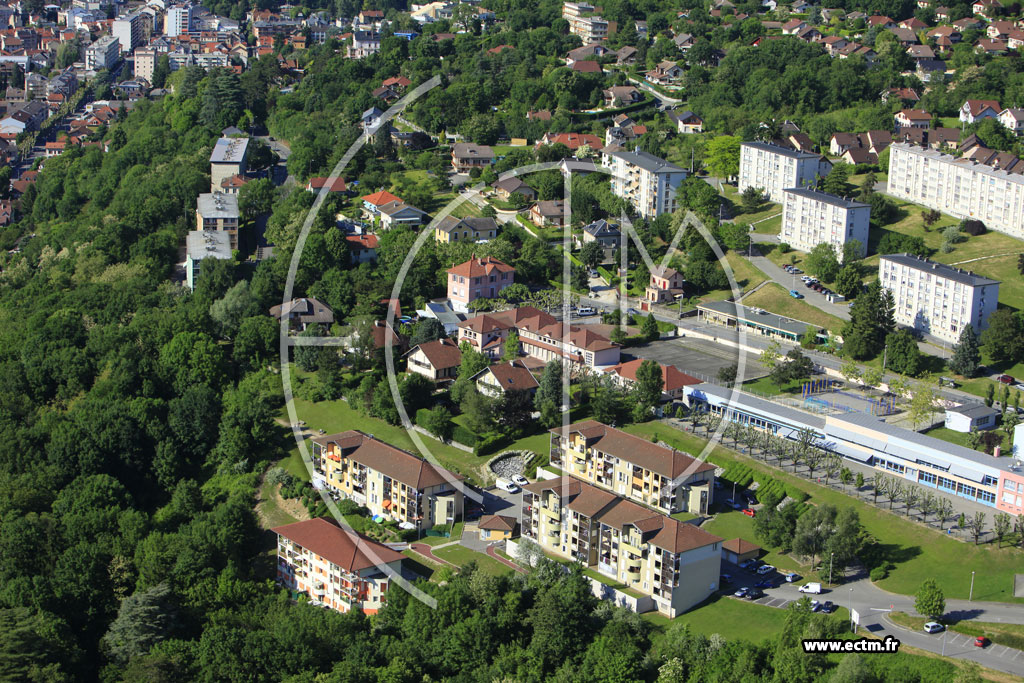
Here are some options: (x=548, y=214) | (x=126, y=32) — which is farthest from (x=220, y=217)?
(x=126, y=32)

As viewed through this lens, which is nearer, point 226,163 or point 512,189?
point 512,189

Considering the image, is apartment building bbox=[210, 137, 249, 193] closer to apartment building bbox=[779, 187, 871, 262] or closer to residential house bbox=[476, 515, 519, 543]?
apartment building bbox=[779, 187, 871, 262]

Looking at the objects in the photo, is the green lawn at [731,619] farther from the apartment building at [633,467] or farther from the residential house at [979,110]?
the residential house at [979,110]

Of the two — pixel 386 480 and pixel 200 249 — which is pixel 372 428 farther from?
pixel 200 249

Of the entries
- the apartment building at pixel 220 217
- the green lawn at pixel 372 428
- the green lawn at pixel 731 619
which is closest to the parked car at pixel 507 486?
the green lawn at pixel 372 428

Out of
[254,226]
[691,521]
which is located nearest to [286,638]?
[691,521]

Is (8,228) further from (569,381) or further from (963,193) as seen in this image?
(963,193)
